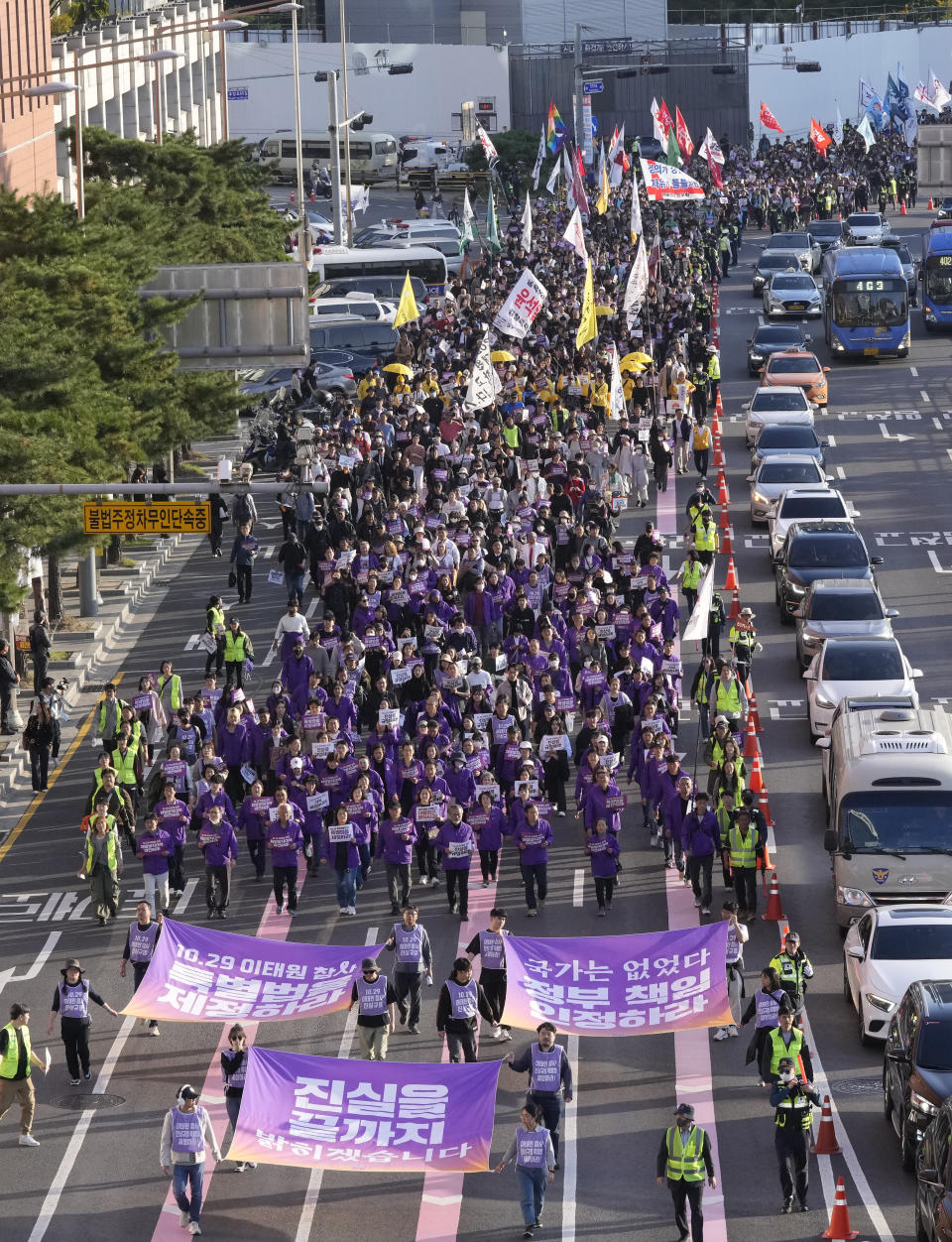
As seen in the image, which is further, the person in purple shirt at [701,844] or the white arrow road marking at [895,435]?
the white arrow road marking at [895,435]

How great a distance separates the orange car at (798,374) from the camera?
170ft

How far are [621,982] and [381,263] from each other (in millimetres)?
49461

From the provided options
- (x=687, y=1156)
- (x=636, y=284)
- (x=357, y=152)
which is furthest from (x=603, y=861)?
(x=357, y=152)

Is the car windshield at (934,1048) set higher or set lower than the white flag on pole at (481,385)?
lower

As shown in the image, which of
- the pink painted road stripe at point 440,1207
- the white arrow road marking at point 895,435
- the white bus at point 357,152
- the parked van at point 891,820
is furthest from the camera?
the white bus at point 357,152

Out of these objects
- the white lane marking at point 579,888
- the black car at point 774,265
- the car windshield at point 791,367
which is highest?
the black car at point 774,265

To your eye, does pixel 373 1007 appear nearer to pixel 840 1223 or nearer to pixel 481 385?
pixel 840 1223

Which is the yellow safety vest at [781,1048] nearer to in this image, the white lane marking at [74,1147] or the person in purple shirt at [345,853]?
the white lane marking at [74,1147]

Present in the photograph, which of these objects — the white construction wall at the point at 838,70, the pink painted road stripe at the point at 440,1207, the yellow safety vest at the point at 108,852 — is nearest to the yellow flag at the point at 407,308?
the yellow safety vest at the point at 108,852

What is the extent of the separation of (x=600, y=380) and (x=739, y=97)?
65.5m

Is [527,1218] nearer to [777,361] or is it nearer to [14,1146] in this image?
[14,1146]

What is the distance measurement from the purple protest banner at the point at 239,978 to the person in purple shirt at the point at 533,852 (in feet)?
10.7

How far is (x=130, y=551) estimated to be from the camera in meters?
44.3

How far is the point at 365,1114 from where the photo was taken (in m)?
19.5
